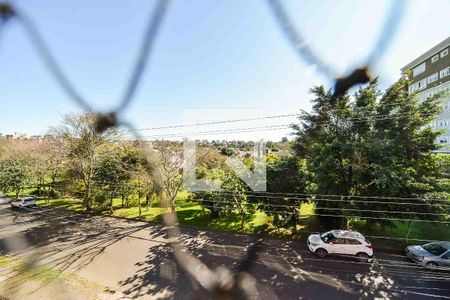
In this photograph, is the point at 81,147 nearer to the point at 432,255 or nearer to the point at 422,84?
the point at 432,255

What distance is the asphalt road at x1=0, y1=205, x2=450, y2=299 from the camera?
10250mm

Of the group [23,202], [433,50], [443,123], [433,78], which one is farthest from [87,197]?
[433,50]

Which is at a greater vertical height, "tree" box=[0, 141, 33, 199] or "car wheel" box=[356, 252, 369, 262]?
"tree" box=[0, 141, 33, 199]

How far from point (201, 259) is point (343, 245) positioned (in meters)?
6.73

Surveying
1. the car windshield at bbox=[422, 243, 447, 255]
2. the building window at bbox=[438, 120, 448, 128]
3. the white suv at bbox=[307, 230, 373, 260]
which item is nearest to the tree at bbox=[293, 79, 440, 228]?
the white suv at bbox=[307, 230, 373, 260]

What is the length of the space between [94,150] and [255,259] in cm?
1452

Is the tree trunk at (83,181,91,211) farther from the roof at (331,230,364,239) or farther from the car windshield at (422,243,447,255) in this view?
the car windshield at (422,243,447,255)

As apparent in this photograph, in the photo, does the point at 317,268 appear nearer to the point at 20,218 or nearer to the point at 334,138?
the point at 334,138

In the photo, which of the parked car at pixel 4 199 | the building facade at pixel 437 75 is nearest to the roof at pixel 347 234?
the building facade at pixel 437 75

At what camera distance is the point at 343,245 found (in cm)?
1274

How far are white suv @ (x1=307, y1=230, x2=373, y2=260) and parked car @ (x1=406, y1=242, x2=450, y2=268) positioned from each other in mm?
1886

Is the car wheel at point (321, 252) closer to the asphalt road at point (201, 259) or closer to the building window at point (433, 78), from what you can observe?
the asphalt road at point (201, 259)

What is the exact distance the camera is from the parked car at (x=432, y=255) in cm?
1159

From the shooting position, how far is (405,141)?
42.2 feet
